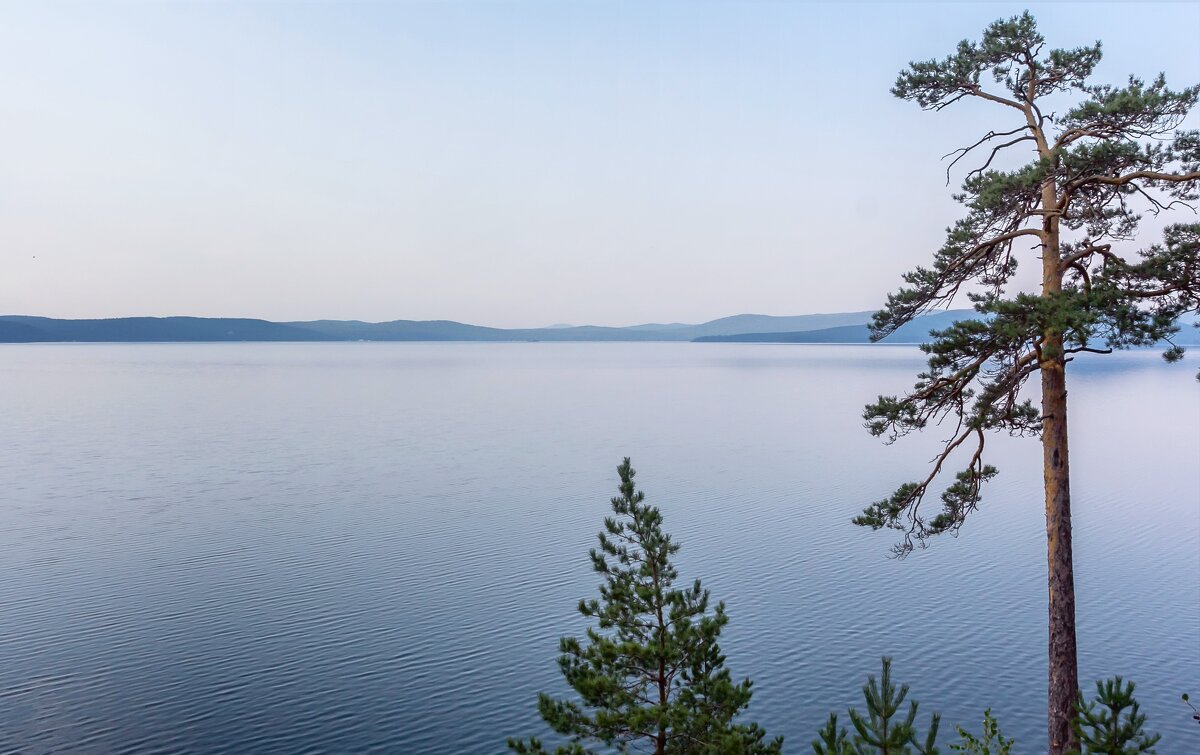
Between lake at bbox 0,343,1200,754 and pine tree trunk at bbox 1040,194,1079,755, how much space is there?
547cm

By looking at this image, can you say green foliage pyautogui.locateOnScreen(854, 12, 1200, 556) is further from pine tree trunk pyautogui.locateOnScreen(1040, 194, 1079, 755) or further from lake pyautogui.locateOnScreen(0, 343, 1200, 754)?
lake pyautogui.locateOnScreen(0, 343, 1200, 754)

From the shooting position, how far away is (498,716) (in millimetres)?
19938

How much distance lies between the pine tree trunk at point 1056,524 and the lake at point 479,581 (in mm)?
5468

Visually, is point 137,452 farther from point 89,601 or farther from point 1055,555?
point 1055,555

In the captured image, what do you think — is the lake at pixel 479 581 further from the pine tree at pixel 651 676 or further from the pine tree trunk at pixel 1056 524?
the pine tree at pixel 651 676

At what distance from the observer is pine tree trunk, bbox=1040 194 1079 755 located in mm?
14211

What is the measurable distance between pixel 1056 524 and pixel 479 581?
19.3m

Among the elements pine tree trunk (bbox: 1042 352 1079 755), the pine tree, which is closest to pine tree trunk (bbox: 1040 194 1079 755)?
pine tree trunk (bbox: 1042 352 1079 755)

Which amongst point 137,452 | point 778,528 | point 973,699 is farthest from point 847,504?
point 137,452

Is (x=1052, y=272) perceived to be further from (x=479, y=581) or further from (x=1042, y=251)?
(x=479, y=581)

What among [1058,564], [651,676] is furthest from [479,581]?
[1058,564]

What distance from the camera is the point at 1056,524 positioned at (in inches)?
576

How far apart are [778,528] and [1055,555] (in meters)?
23.6

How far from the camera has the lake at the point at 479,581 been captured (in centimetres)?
2027
